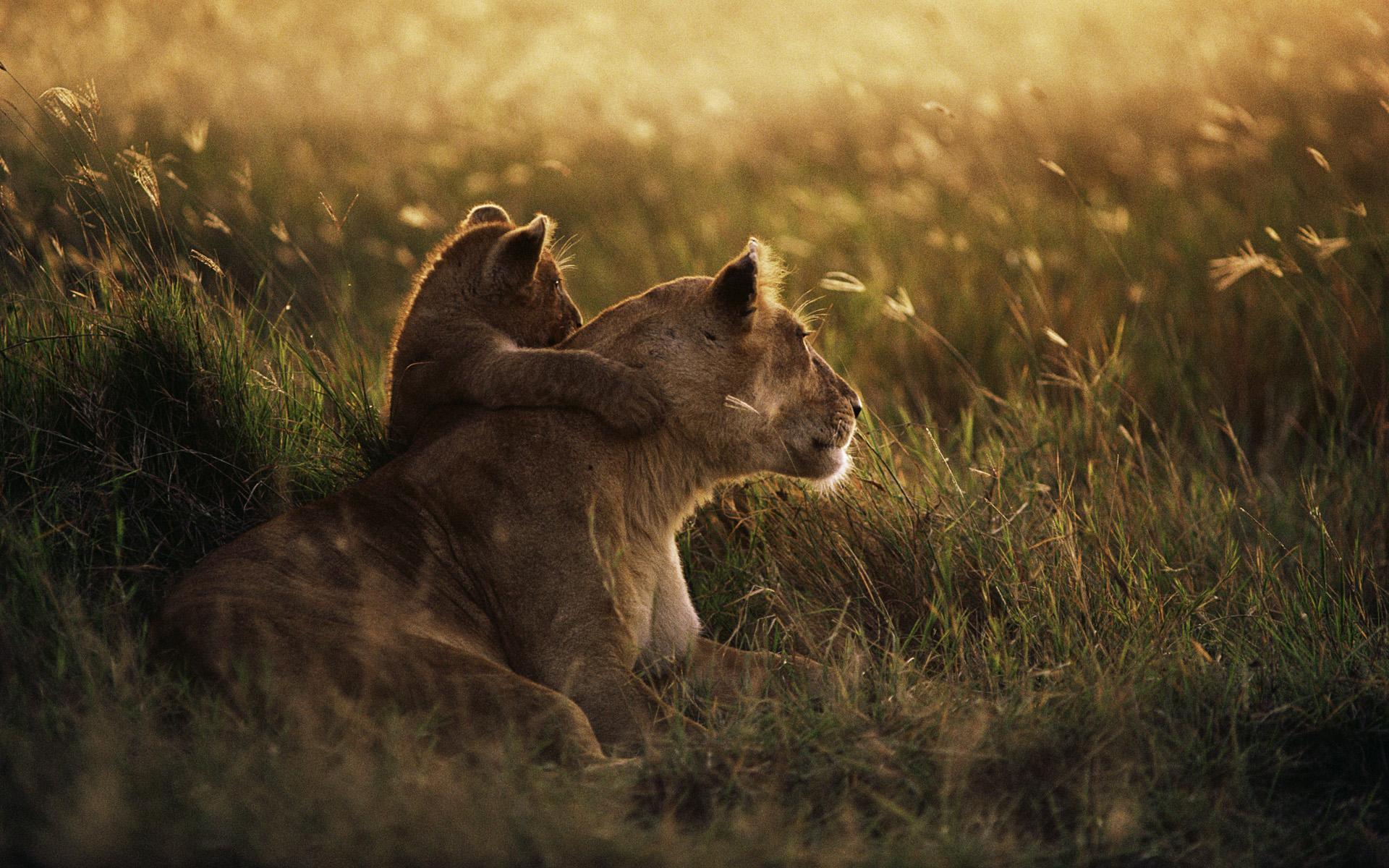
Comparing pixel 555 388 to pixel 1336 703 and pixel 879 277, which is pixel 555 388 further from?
pixel 879 277

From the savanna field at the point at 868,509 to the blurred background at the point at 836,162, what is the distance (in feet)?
0.21

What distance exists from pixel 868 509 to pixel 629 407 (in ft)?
3.82

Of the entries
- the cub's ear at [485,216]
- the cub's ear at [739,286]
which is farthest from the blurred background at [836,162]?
the cub's ear at [739,286]

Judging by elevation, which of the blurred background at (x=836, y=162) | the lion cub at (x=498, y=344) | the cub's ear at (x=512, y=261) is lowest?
the blurred background at (x=836, y=162)

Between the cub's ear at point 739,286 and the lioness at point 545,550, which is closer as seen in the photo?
the lioness at point 545,550

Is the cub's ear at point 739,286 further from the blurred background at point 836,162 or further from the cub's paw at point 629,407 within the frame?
the blurred background at point 836,162

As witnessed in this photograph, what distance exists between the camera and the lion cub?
383 cm

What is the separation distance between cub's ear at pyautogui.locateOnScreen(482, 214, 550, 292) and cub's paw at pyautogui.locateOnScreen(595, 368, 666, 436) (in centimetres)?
61

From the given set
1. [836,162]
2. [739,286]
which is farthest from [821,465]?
[836,162]

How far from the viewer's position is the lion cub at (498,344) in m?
3.83

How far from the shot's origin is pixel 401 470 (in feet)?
12.7

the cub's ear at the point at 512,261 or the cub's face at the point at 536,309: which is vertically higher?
the cub's ear at the point at 512,261

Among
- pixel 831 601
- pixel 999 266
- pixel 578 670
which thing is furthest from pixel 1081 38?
pixel 578 670

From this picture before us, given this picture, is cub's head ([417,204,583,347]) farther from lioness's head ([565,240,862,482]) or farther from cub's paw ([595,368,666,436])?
cub's paw ([595,368,666,436])
